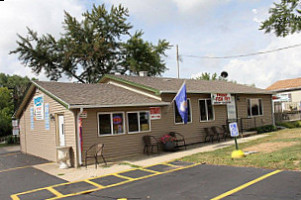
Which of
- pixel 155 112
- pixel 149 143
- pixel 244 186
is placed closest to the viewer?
pixel 244 186

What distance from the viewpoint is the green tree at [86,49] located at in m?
30.3

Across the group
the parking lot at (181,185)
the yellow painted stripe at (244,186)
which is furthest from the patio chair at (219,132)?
the yellow painted stripe at (244,186)

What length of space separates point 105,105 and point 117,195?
5240 mm

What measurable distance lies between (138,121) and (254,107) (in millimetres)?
10846

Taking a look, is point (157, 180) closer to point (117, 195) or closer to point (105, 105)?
point (117, 195)

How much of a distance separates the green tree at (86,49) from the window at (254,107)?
1577 cm

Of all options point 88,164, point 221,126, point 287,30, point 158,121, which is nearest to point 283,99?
point 221,126

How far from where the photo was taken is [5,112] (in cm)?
3088

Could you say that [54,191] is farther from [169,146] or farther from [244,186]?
[169,146]

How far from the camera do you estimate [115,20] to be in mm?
32344

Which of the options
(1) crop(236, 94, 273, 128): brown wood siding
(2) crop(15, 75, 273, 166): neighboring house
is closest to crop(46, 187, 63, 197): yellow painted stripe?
(2) crop(15, 75, 273, 166): neighboring house

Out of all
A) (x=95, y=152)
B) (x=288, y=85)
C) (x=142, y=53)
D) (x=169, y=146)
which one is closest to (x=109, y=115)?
(x=95, y=152)

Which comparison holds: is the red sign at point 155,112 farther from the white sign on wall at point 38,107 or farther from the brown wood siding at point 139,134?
the white sign on wall at point 38,107

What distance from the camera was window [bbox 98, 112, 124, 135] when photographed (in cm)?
1208
